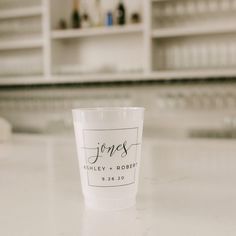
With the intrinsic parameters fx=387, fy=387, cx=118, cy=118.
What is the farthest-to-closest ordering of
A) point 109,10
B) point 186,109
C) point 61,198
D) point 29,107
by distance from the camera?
point 29,107 < point 109,10 < point 186,109 < point 61,198

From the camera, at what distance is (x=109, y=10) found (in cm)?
311

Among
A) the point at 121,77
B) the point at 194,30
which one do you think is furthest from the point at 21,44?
the point at 194,30

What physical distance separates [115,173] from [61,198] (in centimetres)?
13

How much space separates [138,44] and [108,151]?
2.62 meters

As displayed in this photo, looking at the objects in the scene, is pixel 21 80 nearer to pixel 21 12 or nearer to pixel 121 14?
pixel 21 12

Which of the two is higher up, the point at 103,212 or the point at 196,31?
the point at 196,31

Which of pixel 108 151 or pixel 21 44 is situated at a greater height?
pixel 21 44

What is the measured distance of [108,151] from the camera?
1.65 ft

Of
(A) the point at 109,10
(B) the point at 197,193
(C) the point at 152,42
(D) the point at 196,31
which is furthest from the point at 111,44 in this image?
(B) the point at 197,193

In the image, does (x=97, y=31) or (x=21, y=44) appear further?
(x=21, y=44)

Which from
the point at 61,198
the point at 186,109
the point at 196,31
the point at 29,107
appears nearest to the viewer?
the point at 61,198

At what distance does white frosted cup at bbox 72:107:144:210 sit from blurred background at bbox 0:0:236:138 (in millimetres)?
2183

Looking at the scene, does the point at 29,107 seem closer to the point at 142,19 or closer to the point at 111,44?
the point at 111,44

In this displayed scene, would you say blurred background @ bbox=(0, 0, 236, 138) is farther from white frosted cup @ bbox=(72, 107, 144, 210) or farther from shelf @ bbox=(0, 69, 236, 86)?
white frosted cup @ bbox=(72, 107, 144, 210)
